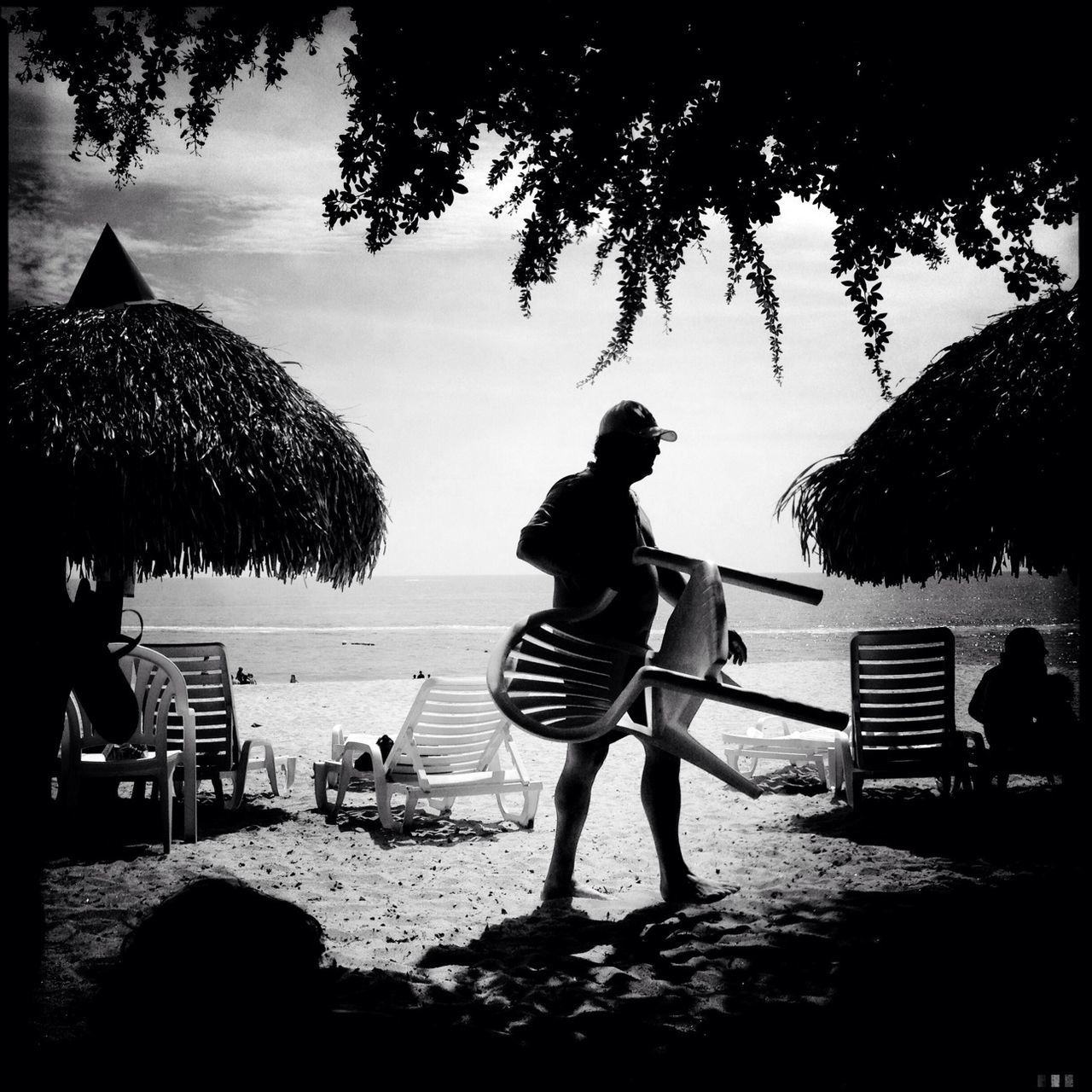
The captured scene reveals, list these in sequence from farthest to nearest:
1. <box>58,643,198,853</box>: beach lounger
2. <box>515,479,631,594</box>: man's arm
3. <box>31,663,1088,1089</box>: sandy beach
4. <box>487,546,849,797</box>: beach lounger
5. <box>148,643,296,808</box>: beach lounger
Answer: <box>148,643,296,808</box>: beach lounger, <box>58,643,198,853</box>: beach lounger, <box>515,479,631,594</box>: man's arm, <box>487,546,849,797</box>: beach lounger, <box>31,663,1088,1089</box>: sandy beach

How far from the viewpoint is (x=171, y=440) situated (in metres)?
5.44

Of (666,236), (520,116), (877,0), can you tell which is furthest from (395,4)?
(877,0)

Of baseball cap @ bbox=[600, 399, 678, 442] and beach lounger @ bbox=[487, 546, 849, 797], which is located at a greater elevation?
baseball cap @ bbox=[600, 399, 678, 442]

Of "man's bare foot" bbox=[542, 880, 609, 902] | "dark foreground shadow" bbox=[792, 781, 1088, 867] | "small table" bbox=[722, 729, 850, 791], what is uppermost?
"small table" bbox=[722, 729, 850, 791]

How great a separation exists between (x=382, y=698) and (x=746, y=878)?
36.6 ft

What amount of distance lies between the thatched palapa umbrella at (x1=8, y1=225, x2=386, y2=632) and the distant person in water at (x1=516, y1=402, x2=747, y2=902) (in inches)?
113

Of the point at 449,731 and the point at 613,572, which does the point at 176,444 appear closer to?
the point at 449,731

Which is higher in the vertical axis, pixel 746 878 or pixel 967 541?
pixel 967 541

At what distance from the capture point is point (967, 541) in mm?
5641

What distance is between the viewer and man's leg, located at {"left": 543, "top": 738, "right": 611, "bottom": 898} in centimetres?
362

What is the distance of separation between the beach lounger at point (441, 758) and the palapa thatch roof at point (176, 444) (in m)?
1.42

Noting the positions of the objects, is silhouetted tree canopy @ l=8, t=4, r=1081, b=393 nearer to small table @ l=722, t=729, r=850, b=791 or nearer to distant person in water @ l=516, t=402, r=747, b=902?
distant person in water @ l=516, t=402, r=747, b=902

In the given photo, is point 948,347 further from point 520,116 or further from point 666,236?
point 520,116

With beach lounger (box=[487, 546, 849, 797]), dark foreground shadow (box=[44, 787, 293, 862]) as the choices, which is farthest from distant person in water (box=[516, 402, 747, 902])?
dark foreground shadow (box=[44, 787, 293, 862])
